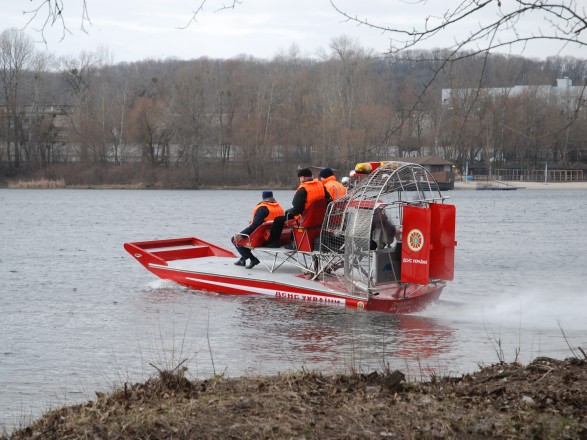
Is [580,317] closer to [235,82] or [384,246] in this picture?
[384,246]

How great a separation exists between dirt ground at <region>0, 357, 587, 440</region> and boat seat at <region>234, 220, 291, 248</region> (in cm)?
974

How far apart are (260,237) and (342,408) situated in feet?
36.8

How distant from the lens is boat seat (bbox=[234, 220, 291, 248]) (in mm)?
17812

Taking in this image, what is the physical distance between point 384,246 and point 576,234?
106ft

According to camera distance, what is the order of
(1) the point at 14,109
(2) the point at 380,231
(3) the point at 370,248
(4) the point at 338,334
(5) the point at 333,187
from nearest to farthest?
1. (4) the point at 338,334
2. (3) the point at 370,248
3. (2) the point at 380,231
4. (5) the point at 333,187
5. (1) the point at 14,109

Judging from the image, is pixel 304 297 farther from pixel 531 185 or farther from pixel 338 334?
pixel 531 185

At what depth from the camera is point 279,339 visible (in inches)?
582

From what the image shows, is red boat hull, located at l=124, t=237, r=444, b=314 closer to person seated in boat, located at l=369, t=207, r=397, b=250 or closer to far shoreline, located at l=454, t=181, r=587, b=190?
person seated in boat, located at l=369, t=207, r=397, b=250

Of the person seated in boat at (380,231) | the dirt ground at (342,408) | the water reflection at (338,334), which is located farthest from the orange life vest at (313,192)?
the dirt ground at (342,408)

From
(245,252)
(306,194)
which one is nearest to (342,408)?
(306,194)

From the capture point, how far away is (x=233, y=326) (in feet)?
52.6

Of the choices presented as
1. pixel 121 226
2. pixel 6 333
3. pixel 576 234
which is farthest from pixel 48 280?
pixel 576 234

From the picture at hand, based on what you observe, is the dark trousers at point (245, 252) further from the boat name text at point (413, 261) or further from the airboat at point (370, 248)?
the boat name text at point (413, 261)

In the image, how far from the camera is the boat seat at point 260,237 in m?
17.8
